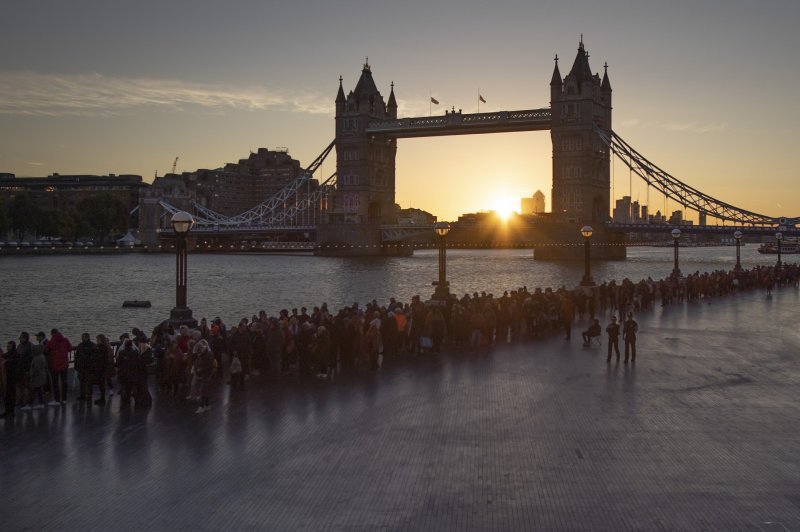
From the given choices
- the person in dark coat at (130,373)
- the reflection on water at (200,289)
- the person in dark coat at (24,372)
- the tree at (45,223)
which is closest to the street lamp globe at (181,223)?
the person in dark coat at (130,373)

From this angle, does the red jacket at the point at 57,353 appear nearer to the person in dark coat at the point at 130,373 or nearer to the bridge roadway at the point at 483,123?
the person in dark coat at the point at 130,373

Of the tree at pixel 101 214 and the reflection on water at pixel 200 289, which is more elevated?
the tree at pixel 101 214

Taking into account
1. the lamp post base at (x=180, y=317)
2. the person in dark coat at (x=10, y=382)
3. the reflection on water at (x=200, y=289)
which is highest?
the lamp post base at (x=180, y=317)

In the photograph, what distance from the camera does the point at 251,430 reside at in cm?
1269

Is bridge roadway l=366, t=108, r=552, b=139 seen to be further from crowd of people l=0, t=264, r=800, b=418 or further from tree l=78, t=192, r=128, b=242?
crowd of people l=0, t=264, r=800, b=418

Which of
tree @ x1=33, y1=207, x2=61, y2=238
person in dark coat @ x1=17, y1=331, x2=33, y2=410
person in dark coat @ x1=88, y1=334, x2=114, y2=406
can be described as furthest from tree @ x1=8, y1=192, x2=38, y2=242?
person in dark coat @ x1=88, y1=334, x2=114, y2=406

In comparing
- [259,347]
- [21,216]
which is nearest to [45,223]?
[21,216]

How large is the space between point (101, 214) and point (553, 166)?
276 ft

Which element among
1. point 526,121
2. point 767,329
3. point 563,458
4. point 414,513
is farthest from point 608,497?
point 526,121

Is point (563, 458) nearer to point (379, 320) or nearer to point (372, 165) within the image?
point (379, 320)

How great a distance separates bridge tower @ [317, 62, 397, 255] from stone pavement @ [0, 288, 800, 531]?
10613cm

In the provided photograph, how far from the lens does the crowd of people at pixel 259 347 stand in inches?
558

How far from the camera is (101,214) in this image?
484ft

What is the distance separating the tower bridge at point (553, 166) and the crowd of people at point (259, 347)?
8002 cm
